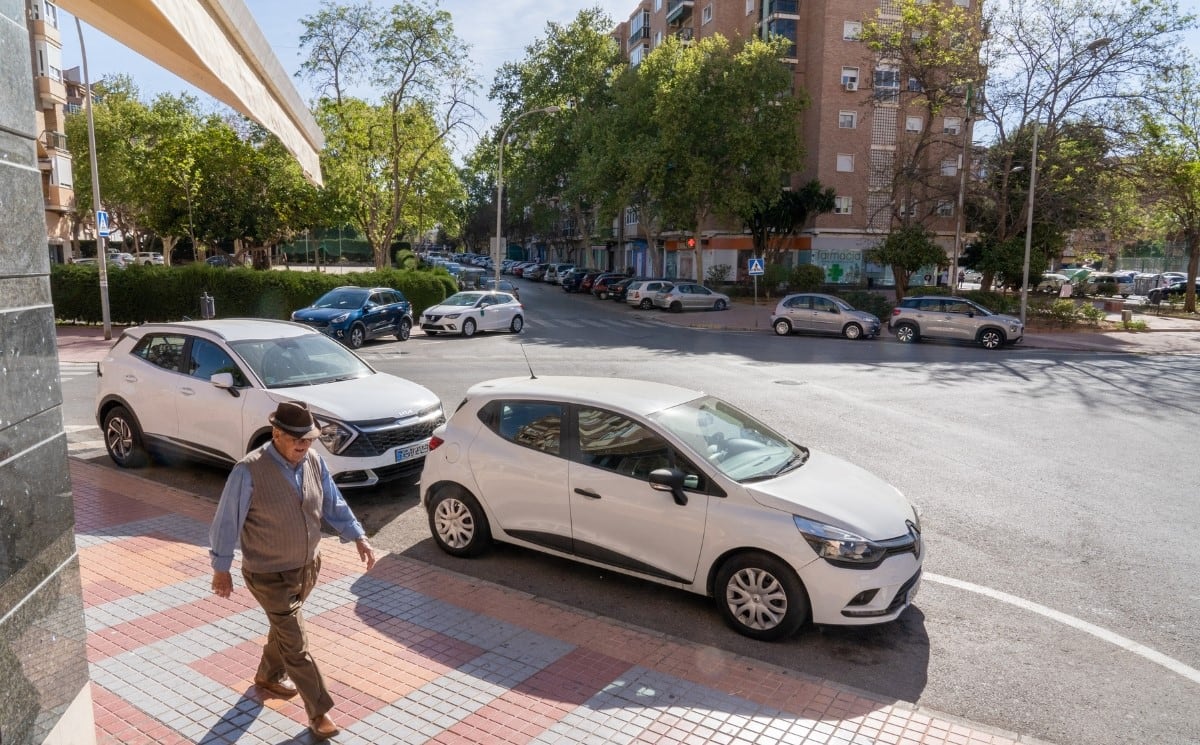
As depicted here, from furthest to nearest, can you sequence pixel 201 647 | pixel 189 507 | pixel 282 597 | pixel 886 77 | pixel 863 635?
1. pixel 886 77
2. pixel 189 507
3. pixel 863 635
4. pixel 201 647
5. pixel 282 597

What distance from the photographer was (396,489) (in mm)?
8883

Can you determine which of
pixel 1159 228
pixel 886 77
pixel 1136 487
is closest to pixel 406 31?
pixel 886 77

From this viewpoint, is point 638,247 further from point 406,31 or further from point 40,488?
point 40,488

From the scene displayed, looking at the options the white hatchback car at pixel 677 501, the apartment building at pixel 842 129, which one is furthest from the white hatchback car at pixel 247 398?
the apartment building at pixel 842 129

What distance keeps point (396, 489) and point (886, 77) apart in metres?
38.3

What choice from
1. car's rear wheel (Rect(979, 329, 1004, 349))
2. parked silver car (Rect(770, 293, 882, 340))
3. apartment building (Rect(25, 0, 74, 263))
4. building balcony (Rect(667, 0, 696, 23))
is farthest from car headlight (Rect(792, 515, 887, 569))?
building balcony (Rect(667, 0, 696, 23))

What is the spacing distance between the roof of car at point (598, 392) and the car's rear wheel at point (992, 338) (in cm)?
2159

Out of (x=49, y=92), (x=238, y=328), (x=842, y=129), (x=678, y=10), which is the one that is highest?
(x=678, y=10)

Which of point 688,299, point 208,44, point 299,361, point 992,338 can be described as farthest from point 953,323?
point 208,44

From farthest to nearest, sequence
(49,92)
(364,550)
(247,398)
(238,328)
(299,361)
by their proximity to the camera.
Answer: (49,92) < (238,328) < (299,361) < (247,398) < (364,550)

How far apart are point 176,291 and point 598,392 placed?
24.5 meters

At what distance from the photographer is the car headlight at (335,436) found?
775 cm

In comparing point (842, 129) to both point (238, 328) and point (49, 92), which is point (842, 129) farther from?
point (238, 328)

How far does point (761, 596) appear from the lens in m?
5.48
